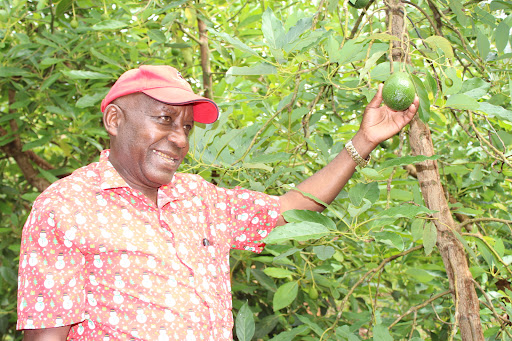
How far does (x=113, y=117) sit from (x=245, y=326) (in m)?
0.69

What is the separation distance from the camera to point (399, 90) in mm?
1188

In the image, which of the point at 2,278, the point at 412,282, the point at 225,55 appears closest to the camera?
the point at 225,55

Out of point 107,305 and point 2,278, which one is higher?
point 107,305

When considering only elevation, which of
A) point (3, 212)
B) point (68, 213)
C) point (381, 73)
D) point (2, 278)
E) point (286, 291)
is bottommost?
point (2, 278)

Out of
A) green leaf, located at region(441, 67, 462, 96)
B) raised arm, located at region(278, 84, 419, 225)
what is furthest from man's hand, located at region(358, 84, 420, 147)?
green leaf, located at region(441, 67, 462, 96)

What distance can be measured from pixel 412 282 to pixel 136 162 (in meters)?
1.49

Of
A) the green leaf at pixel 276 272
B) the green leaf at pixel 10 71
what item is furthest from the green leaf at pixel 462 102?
the green leaf at pixel 10 71

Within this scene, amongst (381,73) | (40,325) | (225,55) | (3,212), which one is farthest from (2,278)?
(381,73)

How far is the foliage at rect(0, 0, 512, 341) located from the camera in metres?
1.28

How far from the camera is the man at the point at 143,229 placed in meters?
1.15

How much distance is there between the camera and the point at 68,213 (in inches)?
46.6

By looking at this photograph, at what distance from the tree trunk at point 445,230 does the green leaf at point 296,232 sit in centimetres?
37

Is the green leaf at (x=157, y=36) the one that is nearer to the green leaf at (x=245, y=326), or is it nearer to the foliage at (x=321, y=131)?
the foliage at (x=321, y=131)

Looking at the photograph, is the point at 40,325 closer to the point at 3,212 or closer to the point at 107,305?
the point at 107,305
